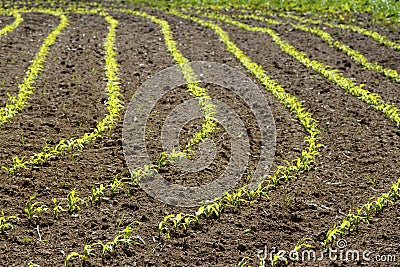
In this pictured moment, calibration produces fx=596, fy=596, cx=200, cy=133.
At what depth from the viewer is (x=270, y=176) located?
5805 millimetres

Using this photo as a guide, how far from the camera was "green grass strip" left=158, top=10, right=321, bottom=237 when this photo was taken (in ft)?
16.4

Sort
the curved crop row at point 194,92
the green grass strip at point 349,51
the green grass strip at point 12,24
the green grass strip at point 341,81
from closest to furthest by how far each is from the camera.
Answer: the curved crop row at point 194,92 < the green grass strip at point 341,81 < the green grass strip at point 349,51 < the green grass strip at point 12,24

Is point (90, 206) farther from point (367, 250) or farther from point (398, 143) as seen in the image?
point (398, 143)

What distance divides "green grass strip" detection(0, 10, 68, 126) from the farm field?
0.03 m

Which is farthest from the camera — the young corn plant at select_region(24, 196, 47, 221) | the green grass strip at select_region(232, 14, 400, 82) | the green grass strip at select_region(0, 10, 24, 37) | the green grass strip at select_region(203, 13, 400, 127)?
the green grass strip at select_region(0, 10, 24, 37)

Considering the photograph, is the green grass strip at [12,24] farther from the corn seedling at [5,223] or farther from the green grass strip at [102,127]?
the corn seedling at [5,223]

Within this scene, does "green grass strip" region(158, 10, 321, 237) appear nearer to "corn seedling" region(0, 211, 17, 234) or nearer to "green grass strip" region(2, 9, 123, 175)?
"corn seedling" region(0, 211, 17, 234)

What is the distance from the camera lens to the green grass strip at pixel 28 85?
7129mm

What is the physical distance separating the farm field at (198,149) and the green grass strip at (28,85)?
32mm

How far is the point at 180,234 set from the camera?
4.85 metres

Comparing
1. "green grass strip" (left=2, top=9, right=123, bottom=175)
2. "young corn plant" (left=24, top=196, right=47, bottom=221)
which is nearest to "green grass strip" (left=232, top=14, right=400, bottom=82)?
"green grass strip" (left=2, top=9, right=123, bottom=175)

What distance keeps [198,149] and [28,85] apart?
3035 mm

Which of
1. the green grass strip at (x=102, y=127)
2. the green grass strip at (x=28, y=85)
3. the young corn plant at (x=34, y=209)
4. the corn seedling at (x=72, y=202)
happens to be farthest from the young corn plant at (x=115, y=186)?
the green grass strip at (x=28, y=85)

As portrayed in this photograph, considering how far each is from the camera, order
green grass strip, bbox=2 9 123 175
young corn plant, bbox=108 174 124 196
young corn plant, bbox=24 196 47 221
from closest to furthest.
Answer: young corn plant, bbox=24 196 47 221 < young corn plant, bbox=108 174 124 196 < green grass strip, bbox=2 9 123 175
